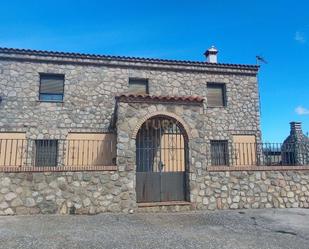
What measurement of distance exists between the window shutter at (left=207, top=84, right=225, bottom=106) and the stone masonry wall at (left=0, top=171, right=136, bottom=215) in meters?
7.11

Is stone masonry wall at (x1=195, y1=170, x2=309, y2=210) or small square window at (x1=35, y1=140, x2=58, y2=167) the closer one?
stone masonry wall at (x1=195, y1=170, x2=309, y2=210)

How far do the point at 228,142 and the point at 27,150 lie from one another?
9047 mm

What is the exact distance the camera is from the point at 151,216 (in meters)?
8.22

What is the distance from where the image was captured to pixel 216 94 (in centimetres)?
1455

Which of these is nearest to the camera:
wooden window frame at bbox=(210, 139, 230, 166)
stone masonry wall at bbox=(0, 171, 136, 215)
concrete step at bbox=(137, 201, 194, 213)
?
stone masonry wall at bbox=(0, 171, 136, 215)

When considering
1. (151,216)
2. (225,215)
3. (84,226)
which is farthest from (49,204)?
(225,215)

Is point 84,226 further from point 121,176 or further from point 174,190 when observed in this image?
point 174,190

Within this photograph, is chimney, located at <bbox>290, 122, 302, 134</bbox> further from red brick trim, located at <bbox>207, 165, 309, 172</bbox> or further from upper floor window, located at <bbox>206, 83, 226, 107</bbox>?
red brick trim, located at <bbox>207, 165, 309, 172</bbox>

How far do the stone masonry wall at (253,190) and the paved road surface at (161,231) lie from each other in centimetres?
68

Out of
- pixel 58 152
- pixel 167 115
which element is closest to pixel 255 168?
pixel 167 115

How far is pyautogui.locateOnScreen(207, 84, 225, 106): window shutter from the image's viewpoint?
1439cm

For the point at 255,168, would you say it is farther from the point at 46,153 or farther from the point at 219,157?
the point at 46,153

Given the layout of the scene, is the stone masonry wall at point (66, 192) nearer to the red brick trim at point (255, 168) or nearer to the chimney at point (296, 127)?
the red brick trim at point (255, 168)

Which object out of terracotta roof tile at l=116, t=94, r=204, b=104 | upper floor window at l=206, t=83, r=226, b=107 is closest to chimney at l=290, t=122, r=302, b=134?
upper floor window at l=206, t=83, r=226, b=107
